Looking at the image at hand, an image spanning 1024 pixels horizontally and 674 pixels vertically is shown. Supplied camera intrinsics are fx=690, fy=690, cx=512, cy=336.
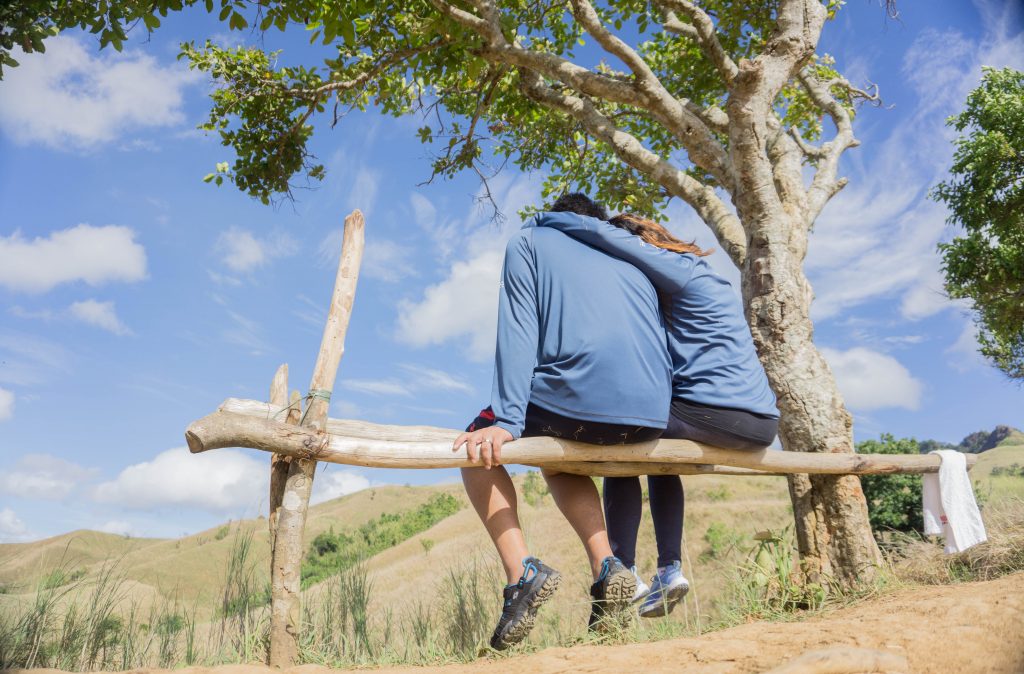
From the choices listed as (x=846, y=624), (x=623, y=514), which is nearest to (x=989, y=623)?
(x=846, y=624)

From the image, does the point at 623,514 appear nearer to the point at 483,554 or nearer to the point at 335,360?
the point at 335,360

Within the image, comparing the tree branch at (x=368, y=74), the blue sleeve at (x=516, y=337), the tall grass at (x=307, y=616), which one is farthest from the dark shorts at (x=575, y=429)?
the tree branch at (x=368, y=74)

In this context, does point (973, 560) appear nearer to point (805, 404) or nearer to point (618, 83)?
point (805, 404)

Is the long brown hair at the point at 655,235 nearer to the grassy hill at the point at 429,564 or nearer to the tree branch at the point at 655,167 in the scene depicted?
the grassy hill at the point at 429,564

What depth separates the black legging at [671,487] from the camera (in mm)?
3865

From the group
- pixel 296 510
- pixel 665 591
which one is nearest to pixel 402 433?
pixel 296 510

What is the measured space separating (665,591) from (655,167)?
14.0 feet

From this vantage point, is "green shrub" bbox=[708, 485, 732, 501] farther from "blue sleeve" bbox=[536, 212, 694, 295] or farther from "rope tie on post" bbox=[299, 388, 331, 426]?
"rope tie on post" bbox=[299, 388, 331, 426]

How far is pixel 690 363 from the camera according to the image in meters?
3.85

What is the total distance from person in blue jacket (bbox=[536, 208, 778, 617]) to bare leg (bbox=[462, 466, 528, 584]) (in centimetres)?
78

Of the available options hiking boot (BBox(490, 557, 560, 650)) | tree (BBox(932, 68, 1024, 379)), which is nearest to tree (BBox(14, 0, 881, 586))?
hiking boot (BBox(490, 557, 560, 650))

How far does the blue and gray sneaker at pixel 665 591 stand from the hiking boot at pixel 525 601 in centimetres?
78

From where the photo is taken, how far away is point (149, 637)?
498 centimetres

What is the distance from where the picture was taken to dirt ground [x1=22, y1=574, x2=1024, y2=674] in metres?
2.40
